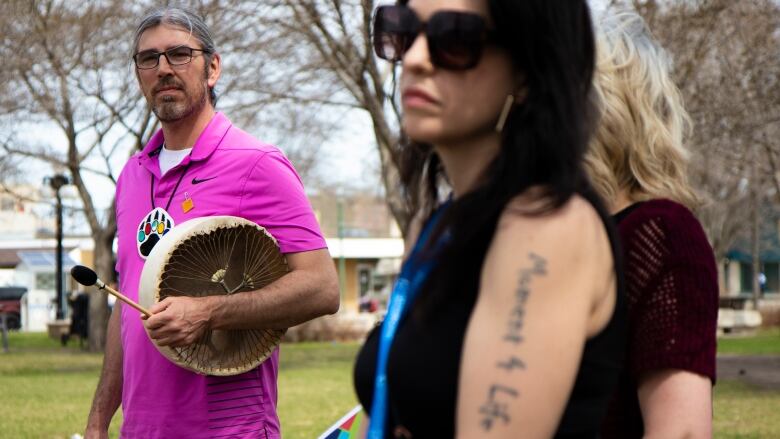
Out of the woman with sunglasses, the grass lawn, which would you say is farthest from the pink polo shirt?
the grass lawn

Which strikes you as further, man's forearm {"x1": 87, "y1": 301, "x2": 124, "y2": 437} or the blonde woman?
man's forearm {"x1": 87, "y1": 301, "x2": 124, "y2": 437}

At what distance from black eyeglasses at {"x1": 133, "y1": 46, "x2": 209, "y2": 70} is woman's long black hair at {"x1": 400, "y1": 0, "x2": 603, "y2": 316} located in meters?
2.49

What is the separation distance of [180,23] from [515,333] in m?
2.84

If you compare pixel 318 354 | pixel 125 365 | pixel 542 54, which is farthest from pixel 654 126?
pixel 318 354

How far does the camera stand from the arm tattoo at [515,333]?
163cm

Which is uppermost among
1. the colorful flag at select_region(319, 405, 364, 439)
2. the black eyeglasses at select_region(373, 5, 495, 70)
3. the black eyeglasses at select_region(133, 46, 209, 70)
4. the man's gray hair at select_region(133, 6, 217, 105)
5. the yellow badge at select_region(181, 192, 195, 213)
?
the man's gray hair at select_region(133, 6, 217, 105)

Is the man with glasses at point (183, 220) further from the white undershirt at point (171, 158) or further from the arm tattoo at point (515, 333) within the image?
the arm tattoo at point (515, 333)

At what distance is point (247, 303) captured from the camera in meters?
3.77

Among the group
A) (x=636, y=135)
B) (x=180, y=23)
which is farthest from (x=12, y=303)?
(x=636, y=135)

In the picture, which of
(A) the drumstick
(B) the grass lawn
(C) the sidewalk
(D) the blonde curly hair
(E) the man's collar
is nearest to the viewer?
(D) the blonde curly hair

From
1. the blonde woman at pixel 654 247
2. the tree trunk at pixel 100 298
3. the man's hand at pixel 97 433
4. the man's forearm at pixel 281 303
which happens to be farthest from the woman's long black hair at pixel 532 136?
the tree trunk at pixel 100 298

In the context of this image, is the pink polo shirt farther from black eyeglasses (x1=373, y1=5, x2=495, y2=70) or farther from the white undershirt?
black eyeglasses (x1=373, y1=5, x2=495, y2=70)

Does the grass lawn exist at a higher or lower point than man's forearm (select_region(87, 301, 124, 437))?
lower

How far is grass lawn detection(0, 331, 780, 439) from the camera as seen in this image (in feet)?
39.9
